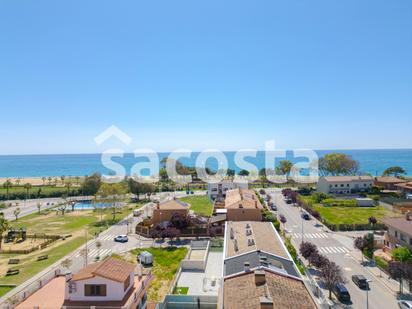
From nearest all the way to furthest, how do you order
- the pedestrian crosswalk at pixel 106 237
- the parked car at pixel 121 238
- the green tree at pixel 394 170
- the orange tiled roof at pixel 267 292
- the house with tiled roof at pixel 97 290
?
the orange tiled roof at pixel 267 292 < the house with tiled roof at pixel 97 290 < the parked car at pixel 121 238 < the pedestrian crosswalk at pixel 106 237 < the green tree at pixel 394 170

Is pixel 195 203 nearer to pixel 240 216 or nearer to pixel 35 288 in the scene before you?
pixel 240 216

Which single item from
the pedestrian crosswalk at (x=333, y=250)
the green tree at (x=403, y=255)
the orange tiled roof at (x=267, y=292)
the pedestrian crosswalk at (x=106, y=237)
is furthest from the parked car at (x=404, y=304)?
the pedestrian crosswalk at (x=106, y=237)

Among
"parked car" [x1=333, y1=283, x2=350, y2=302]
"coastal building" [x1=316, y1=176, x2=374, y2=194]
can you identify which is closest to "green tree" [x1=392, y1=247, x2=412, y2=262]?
"parked car" [x1=333, y1=283, x2=350, y2=302]

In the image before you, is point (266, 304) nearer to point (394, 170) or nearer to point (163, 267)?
point (163, 267)

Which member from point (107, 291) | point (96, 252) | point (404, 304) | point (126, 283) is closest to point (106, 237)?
point (96, 252)

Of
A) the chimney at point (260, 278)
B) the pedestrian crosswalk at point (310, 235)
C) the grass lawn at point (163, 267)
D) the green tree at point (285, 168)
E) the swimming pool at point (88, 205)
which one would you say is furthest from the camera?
the green tree at point (285, 168)

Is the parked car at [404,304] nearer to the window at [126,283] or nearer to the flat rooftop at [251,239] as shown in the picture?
the flat rooftop at [251,239]

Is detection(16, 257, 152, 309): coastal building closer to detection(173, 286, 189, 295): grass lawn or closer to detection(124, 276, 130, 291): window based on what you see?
detection(124, 276, 130, 291): window
